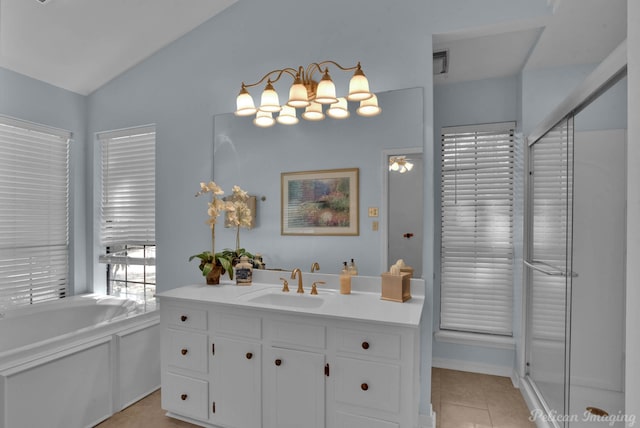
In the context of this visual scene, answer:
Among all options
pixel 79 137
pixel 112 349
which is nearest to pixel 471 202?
pixel 112 349

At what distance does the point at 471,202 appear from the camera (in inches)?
116

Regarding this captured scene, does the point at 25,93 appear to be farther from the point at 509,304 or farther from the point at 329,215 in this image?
the point at 509,304

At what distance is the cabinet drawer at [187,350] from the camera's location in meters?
2.11

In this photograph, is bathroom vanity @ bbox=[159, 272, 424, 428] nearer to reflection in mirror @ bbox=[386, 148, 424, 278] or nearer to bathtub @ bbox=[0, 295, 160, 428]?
reflection in mirror @ bbox=[386, 148, 424, 278]

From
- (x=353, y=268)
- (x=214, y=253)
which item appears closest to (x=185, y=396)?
(x=214, y=253)

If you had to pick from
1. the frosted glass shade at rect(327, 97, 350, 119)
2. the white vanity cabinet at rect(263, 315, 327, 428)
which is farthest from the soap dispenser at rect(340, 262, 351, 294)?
the frosted glass shade at rect(327, 97, 350, 119)

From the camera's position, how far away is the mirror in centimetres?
227

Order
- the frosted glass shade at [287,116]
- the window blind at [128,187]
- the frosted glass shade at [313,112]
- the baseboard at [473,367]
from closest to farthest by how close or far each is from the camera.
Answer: the frosted glass shade at [313,112] → the frosted glass shade at [287,116] → the baseboard at [473,367] → the window blind at [128,187]

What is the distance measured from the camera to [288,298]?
7.41 ft

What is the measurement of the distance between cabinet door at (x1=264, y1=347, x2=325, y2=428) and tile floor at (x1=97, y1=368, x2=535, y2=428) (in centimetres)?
71

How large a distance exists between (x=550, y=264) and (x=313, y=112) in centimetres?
178

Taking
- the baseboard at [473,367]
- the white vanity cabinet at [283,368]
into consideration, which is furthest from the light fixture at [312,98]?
the baseboard at [473,367]

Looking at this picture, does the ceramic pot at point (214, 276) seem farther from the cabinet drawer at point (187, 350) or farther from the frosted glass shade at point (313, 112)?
the frosted glass shade at point (313, 112)

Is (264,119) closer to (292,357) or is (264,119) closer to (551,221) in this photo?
(292,357)
